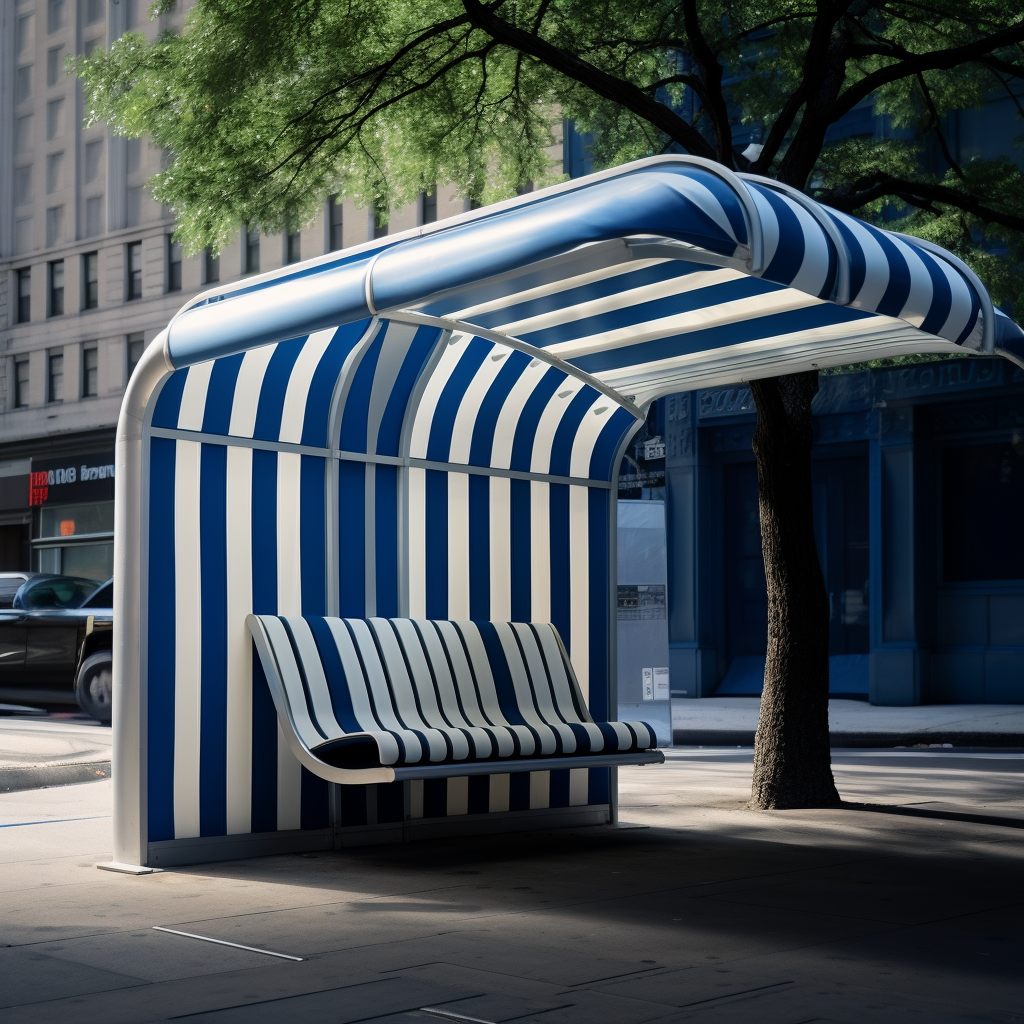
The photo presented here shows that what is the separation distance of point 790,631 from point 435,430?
284 cm

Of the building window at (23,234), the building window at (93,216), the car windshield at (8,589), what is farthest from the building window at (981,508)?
the building window at (23,234)

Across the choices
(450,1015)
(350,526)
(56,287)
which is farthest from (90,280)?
(450,1015)

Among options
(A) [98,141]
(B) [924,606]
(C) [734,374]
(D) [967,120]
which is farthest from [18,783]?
(A) [98,141]

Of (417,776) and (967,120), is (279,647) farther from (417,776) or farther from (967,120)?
(967,120)

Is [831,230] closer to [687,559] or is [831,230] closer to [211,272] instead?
[687,559]

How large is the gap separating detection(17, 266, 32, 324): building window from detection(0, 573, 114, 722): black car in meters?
24.2

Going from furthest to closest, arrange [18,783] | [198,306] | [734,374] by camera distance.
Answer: [18,783], [734,374], [198,306]

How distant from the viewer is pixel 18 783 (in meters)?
11.6

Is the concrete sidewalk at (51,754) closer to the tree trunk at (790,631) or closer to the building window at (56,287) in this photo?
the tree trunk at (790,631)

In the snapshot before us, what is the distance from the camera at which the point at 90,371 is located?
3809 centimetres

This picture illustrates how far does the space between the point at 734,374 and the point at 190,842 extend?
413cm

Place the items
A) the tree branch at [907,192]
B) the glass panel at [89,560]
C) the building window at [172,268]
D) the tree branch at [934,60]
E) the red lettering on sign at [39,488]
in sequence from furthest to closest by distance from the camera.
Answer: the red lettering on sign at [39,488]
the building window at [172,268]
the glass panel at [89,560]
the tree branch at [907,192]
the tree branch at [934,60]

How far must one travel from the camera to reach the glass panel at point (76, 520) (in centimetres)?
3531

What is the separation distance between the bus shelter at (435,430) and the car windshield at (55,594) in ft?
32.6
